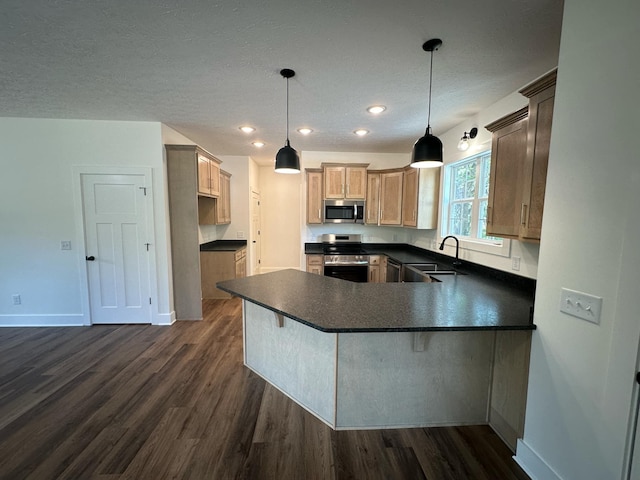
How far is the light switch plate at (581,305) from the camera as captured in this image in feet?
3.76

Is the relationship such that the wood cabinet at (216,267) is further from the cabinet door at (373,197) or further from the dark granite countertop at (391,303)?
the cabinet door at (373,197)

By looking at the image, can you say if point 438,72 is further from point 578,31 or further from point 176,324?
point 176,324

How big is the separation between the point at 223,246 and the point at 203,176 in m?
1.55

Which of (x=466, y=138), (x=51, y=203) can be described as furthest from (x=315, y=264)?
(x=51, y=203)

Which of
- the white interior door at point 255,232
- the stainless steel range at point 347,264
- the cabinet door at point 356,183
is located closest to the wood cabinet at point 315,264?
the stainless steel range at point 347,264

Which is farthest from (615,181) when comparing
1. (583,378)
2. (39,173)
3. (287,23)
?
(39,173)

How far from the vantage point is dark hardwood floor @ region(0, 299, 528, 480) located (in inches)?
58.6

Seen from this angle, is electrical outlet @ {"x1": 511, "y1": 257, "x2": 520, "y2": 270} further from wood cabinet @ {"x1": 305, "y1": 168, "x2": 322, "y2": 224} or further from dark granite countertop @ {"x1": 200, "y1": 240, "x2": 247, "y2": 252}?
dark granite countertop @ {"x1": 200, "y1": 240, "x2": 247, "y2": 252}

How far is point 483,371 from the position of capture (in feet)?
5.92

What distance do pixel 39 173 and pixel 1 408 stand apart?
8.81ft

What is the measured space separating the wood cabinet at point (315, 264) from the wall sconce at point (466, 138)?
7.91 feet

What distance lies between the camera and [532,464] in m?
1.46

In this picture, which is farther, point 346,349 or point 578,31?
point 346,349

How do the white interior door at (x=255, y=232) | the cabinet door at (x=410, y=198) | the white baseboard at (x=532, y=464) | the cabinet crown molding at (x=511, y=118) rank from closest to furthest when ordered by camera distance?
the white baseboard at (x=532, y=464)
the cabinet crown molding at (x=511, y=118)
the cabinet door at (x=410, y=198)
the white interior door at (x=255, y=232)
